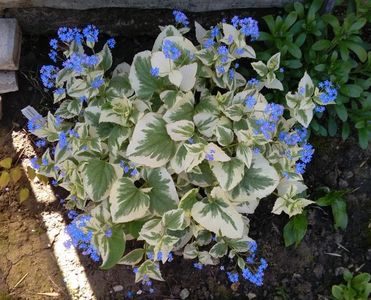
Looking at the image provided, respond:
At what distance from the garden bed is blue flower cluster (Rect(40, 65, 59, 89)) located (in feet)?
1.45

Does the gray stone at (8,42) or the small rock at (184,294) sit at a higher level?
the gray stone at (8,42)

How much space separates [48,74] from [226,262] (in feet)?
5.03

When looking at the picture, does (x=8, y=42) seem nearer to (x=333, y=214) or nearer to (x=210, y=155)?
(x=210, y=155)

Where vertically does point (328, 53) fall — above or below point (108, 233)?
above

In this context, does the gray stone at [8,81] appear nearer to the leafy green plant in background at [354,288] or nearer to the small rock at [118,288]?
the small rock at [118,288]

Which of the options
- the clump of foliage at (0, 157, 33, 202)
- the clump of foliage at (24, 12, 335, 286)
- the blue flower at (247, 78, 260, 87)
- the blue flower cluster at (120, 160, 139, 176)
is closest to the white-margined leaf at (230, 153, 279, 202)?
the clump of foliage at (24, 12, 335, 286)

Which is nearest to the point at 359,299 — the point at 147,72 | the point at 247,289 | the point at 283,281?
the point at 283,281

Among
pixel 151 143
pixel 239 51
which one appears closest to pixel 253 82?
pixel 239 51

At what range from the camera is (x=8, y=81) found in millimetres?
3111

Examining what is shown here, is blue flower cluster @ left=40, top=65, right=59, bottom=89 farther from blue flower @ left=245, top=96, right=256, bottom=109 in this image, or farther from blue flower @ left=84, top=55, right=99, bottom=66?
blue flower @ left=245, top=96, right=256, bottom=109

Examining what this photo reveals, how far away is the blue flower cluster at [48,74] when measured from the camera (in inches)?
103

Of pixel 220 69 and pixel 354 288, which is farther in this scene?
pixel 354 288

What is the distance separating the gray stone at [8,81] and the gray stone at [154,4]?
0.42m

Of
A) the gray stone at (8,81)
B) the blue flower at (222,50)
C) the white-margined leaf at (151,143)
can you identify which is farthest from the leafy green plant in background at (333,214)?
the gray stone at (8,81)
